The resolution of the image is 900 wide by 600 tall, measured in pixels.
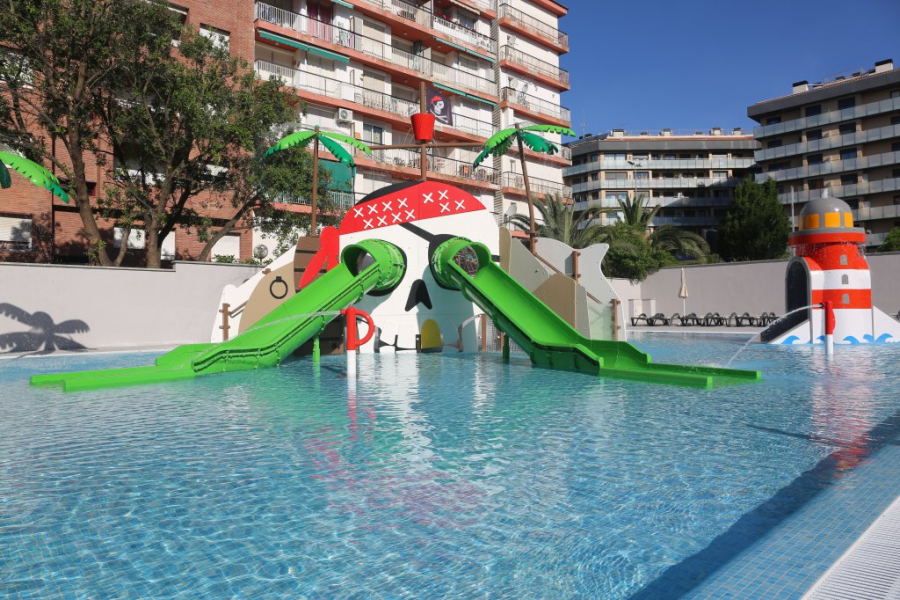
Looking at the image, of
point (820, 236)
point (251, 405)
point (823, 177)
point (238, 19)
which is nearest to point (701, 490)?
point (251, 405)

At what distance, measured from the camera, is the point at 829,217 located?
17391 millimetres

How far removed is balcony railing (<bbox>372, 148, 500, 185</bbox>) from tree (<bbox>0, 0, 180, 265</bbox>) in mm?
15800

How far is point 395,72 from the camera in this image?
3603 centimetres

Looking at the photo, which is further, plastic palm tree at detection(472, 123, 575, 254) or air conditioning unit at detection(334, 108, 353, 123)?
air conditioning unit at detection(334, 108, 353, 123)

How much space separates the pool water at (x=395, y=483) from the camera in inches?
126

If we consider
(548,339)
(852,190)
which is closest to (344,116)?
(548,339)

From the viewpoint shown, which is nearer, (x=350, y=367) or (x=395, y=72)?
(x=350, y=367)

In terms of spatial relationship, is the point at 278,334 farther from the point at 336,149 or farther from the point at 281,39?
the point at 281,39

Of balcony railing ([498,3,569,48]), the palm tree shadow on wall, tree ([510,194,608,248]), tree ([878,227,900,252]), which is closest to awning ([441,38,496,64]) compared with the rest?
balcony railing ([498,3,569,48])

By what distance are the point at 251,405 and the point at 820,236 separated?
16.4m

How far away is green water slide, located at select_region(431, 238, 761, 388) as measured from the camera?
1002 cm

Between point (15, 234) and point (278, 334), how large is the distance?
17484 millimetres

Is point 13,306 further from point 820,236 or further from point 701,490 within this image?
point 820,236

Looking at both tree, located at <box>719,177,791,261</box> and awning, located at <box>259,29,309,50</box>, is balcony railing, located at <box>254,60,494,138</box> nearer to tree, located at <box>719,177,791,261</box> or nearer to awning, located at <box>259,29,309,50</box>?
awning, located at <box>259,29,309,50</box>
